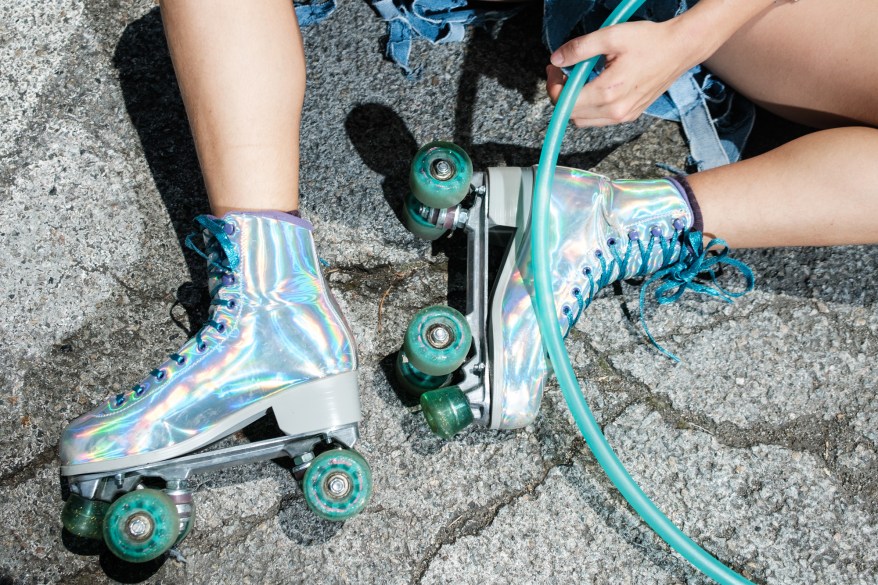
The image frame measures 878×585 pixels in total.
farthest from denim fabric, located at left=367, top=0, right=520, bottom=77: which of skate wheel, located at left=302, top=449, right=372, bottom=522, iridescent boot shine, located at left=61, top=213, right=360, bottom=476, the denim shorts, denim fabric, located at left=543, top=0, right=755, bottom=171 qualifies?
skate wheel, located at left=302, top=449, right=372, bottom=522

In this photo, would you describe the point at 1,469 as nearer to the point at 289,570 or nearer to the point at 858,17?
the point at 289,570

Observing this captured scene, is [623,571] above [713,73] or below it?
below

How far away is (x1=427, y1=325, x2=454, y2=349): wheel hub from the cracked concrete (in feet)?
0.75

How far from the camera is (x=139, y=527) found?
1204mm

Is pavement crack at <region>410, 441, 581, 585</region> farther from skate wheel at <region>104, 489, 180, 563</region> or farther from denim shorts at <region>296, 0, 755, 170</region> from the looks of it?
denim shorts at <region>296, 0, 755, 170</region>

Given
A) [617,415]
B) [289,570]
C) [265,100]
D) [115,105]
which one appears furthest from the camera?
→ [115,105]

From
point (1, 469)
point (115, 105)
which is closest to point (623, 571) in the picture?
point (1, 469)

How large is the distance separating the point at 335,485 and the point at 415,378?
0.85 ft

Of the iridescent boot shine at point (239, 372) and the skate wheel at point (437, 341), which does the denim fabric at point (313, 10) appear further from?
the skate wheel at point (437, 341)

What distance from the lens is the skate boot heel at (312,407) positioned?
49.9 inches

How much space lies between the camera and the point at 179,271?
1513 millimetres

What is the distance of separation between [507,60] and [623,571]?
1.10 meters

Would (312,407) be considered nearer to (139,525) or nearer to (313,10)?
(139,525)

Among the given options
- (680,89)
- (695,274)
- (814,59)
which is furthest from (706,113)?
(695,274)
